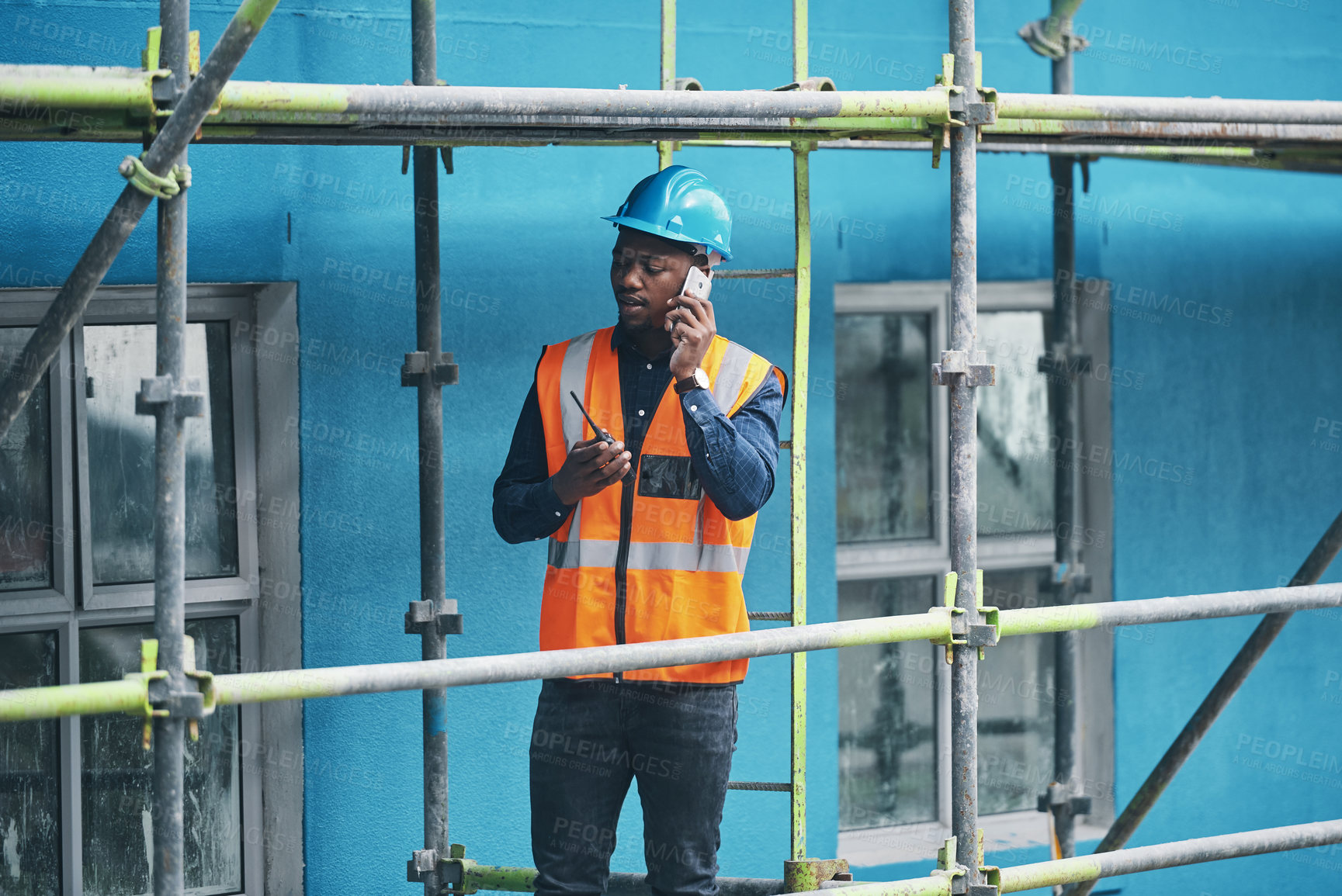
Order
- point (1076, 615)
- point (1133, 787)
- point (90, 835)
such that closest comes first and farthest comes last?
point (1076, 615), point (90, 835), point (1133, 787)

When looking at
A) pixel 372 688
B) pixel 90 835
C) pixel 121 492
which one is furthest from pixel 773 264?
pixel 90 835

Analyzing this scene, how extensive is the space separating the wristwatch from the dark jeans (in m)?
0.65

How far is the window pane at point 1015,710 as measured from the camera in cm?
512

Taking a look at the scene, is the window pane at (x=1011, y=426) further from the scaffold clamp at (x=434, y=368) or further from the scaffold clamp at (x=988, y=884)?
the scaffold clamp at (x=434, y=368)

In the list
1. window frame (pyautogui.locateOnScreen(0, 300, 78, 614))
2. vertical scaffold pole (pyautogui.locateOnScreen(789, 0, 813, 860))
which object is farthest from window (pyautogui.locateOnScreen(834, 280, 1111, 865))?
window frame (pyautogui.locateOnScreen(0, 300, 78, 614))

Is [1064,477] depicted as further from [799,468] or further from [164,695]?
[164,695]

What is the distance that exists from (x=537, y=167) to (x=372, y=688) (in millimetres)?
2165

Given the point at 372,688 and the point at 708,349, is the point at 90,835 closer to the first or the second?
the point at 372,688

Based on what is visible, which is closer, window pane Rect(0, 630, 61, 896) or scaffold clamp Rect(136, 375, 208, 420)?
scaffold clamp Rect(136, 375, 208, 420)

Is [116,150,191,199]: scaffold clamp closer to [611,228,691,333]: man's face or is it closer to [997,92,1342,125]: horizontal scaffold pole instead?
[611,228,691,333]: man's face

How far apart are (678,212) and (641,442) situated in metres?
0.53

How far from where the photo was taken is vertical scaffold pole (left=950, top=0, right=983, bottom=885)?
10.2 ft

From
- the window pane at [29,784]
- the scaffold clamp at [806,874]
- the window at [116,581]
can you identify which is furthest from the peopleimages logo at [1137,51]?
the window pane at [29,784]

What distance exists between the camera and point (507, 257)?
431 cm
